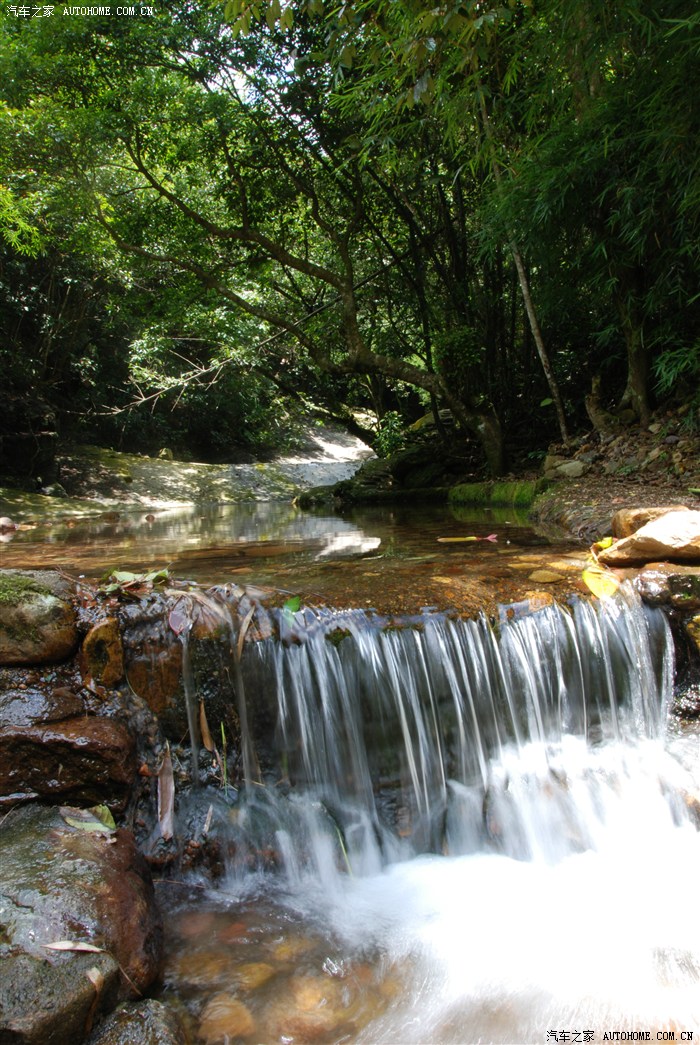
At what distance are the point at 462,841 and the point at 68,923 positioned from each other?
179 cm

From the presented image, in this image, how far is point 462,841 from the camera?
2.90m

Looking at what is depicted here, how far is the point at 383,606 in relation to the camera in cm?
336

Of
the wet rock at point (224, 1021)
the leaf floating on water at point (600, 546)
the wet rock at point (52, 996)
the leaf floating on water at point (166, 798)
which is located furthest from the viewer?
the leaf floating on water at point (600, 546)

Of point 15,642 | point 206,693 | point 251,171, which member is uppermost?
point 251,171

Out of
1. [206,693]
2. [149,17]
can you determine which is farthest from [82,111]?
[206,693]

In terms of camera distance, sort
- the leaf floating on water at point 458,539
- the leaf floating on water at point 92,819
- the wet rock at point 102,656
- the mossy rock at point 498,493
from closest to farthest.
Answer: the leaf floating on water at point 92,819, the wet rock at point 102,656, the leaf floating on water at point 458,539, the mossy rock at point 498,493

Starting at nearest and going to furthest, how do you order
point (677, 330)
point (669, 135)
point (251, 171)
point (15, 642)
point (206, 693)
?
point (15, 642), point (206, 693), point (669, 135), point (677, 330), point (251, 171)

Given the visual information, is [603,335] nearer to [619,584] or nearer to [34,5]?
[619,584]

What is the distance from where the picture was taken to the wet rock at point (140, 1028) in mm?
1650

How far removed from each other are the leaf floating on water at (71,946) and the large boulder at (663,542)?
3297 mm

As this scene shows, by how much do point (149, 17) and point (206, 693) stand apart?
9.29 meters

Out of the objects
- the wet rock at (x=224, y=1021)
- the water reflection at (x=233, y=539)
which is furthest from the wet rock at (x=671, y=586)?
the wet rock at (x=224, y=1021)

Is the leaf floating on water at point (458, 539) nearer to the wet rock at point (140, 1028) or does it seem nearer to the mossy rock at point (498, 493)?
the mossy rock at point (498, 493)

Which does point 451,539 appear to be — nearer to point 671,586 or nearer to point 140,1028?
point 671,586
